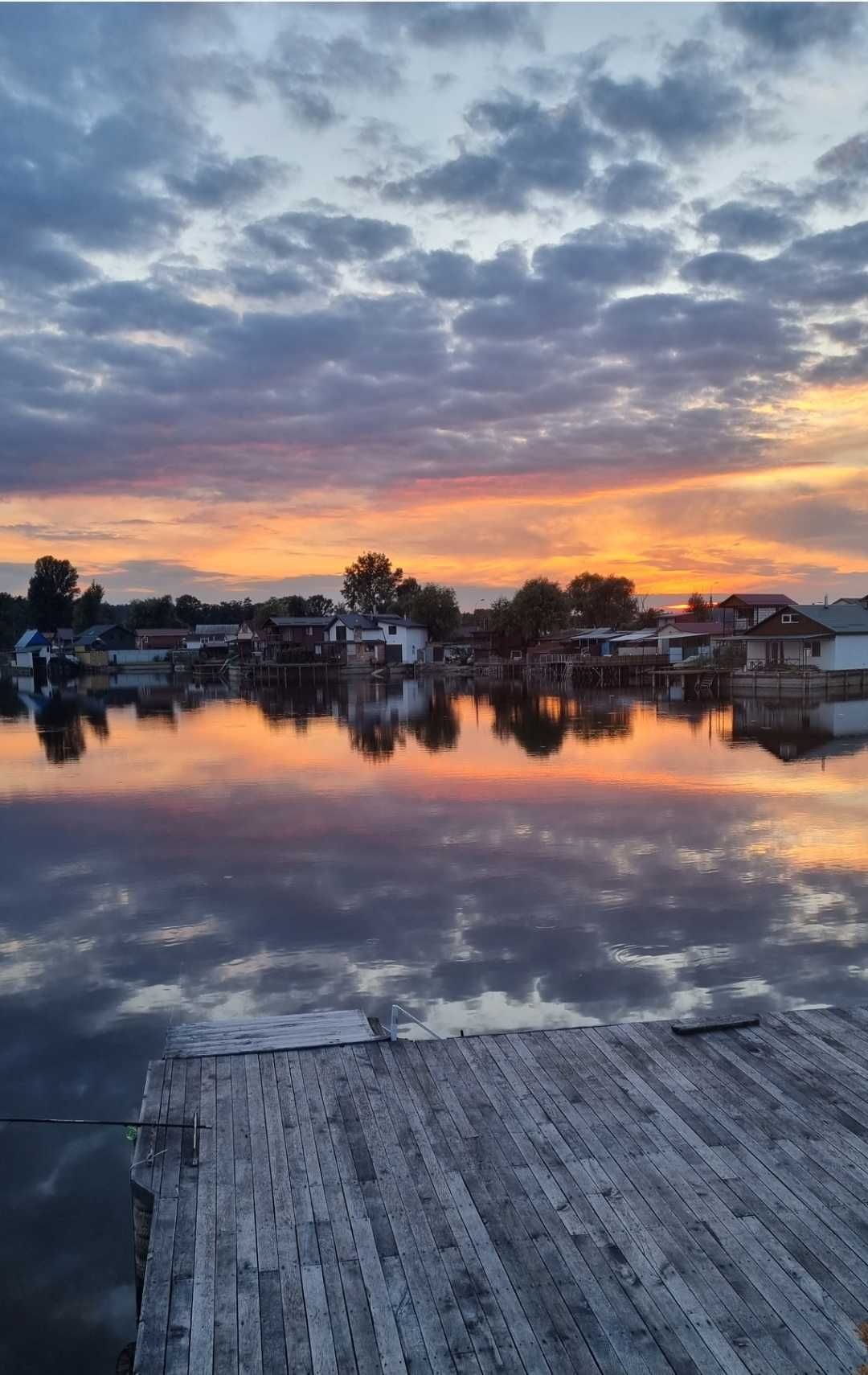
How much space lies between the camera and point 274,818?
25.2 meters

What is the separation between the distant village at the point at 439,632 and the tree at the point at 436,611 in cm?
15

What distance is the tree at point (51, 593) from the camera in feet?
470

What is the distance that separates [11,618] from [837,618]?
5435 inches

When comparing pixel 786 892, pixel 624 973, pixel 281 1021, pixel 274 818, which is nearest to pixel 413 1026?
pixel 281 1021

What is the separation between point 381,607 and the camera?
5571 inches

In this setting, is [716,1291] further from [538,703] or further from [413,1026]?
[538,703]

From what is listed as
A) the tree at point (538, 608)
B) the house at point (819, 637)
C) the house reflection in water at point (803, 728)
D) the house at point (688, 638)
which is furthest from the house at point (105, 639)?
the house reflection in water at point (803, 728)

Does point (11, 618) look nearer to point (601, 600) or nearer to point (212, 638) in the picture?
point (212, 638)

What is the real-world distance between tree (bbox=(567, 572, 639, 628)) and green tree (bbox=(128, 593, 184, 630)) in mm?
60013

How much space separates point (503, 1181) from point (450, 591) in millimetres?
113718

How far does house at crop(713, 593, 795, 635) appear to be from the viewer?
92062mm

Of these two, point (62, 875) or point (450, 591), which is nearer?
point (62, 875)

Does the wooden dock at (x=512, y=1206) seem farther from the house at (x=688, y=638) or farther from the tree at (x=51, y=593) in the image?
the tree at (x=51, y=593)

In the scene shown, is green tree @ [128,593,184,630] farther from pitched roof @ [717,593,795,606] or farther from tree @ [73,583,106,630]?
pitched roof @ [717,593,795,606]
